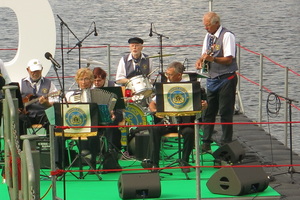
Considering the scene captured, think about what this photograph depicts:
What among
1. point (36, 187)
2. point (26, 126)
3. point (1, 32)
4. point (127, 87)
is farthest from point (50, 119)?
point (1, 32)

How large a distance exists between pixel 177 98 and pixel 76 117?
126 cm

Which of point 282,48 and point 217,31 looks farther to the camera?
point 282,48

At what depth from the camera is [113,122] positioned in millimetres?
13750

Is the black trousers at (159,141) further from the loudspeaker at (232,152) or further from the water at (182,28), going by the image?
the water at (182,28)

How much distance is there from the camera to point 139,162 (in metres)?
14.0

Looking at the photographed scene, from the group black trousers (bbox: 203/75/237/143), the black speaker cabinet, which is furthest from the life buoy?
the black speaker cabinet

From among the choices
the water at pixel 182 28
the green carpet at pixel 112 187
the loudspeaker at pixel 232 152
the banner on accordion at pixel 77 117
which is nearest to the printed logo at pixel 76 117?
the banner on accordion at pixel 77 117

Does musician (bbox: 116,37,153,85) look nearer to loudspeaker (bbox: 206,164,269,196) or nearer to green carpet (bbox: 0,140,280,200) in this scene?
green carpet (bbox: 0,140,280,200)

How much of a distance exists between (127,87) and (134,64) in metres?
0.62

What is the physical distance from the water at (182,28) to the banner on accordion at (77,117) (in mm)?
12776

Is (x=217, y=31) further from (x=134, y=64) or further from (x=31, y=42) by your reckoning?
(x=31, y=42)

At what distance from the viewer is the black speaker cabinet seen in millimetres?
11836

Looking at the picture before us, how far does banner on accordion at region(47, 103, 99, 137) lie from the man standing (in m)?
1.82

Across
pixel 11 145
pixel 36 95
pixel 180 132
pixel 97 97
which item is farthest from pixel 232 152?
pixel 11 145
